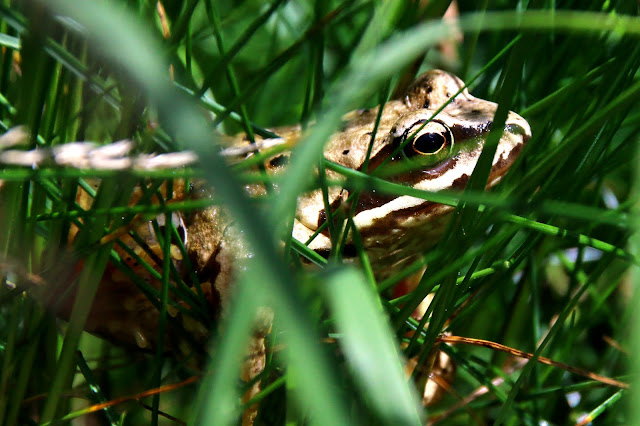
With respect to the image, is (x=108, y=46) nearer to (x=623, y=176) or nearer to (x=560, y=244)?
(x=560, y=244)

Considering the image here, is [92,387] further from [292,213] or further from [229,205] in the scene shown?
[229,205]

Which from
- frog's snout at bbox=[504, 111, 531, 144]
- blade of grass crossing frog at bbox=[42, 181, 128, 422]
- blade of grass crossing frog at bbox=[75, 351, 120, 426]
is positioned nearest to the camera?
blade of grass crossing frog at bbox=[42, 181, 128, 422]

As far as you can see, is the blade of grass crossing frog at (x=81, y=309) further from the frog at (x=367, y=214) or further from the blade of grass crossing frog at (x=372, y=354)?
the blade of grass crossing frog at (x=372, y=354)

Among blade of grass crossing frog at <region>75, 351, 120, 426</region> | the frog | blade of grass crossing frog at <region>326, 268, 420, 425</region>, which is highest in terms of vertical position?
the frog

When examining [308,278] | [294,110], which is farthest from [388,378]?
[294,110]

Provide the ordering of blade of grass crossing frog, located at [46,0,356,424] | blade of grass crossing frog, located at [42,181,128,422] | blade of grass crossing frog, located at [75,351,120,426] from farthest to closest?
1. blade of grass crossing frog, located at [75,351,120,426]
2. blade of grass crossing frog, located at [42,181,128,422]
3. blade of grass crossing frog, located at [46,0,356,424]

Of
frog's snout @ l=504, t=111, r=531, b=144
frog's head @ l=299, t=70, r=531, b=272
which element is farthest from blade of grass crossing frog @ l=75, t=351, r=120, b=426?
frog's snout @ l=504, t=111, r=531, b=144

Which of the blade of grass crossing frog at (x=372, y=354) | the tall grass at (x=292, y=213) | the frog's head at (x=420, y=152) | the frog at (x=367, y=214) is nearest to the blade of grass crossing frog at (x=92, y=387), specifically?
the tall grass at (x=292, y=213)

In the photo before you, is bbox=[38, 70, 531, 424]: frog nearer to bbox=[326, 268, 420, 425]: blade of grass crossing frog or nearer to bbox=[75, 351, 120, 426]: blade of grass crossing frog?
bbox=[75, 351, 120, 426]: blade of grass crossing frog
